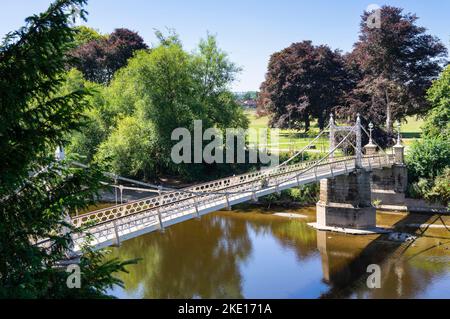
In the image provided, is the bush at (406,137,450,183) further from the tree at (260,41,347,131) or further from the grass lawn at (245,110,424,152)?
the tree at (260,41,347,131)

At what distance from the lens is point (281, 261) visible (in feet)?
61.5

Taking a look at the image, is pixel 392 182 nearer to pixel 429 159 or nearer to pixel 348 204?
pixel 429 159

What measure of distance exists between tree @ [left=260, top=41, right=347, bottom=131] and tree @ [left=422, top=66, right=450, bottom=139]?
372 inches

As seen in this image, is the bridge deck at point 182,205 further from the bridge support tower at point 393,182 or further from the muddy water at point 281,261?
the bridge support tower at point 393,182

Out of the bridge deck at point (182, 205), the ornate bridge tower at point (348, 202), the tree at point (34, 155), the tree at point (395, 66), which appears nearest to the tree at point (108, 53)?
A: the tree at point (395, 66)

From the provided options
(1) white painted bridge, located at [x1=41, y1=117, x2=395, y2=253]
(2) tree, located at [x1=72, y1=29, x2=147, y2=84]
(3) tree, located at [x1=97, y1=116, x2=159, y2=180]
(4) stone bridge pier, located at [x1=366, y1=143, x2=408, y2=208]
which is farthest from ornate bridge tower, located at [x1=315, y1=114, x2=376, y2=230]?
(2) tree, located at [x1=72, y1=29, x2=147, y2=84]

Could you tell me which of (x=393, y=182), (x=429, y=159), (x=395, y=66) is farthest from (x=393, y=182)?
(x=395, y=66)

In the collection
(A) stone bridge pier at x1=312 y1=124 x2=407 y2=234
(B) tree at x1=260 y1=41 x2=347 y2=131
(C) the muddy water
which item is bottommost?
(C) the muddy water

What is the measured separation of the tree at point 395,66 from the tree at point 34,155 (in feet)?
100

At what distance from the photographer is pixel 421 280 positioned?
16.1m

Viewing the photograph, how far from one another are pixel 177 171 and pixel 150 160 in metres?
3.25

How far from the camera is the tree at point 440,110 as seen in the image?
28469 millimetres

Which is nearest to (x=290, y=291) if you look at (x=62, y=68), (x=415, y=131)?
(x=62, y=68)

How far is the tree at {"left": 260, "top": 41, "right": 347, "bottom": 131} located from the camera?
3912 cm
